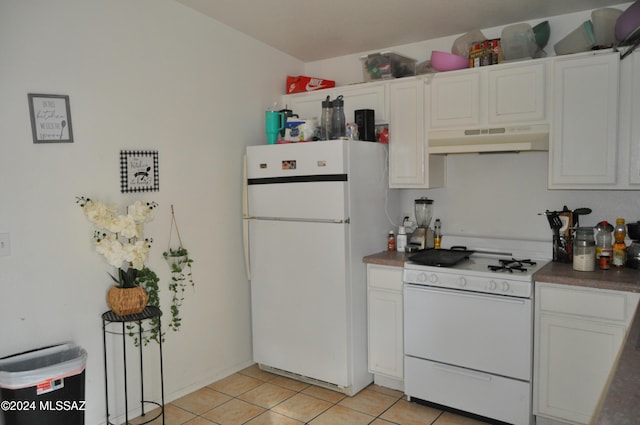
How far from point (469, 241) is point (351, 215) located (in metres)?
0.94

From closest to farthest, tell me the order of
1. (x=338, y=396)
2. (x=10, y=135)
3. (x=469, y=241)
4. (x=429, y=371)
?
(x=10, y=135) < (x=429, y=371) < (x=338, y=396) < (x=469, y=241)

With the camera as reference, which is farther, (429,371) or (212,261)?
(212,261)

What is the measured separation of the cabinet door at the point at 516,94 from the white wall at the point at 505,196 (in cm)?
41

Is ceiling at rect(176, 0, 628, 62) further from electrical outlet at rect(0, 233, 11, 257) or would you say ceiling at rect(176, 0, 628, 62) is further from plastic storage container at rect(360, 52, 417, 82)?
electrical outlet at rect(0, 233, 11, 257)

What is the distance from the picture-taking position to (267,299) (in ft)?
11.9

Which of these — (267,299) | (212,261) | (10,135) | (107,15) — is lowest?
(267,299)

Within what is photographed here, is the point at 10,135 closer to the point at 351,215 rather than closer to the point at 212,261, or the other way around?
the point at 212,261

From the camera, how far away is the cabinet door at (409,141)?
3.39 metres

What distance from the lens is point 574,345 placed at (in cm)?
268

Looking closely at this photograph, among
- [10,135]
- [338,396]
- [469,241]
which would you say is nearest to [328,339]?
[338,396]

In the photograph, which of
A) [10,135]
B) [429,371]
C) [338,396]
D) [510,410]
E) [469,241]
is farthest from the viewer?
[469,241]

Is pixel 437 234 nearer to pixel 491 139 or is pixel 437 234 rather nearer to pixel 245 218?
pixel 491 139

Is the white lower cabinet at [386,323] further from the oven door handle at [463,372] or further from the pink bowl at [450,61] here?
the pink bowl at [450,61]

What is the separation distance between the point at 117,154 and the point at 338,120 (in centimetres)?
150
